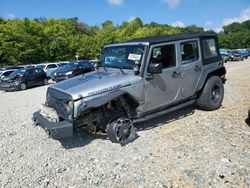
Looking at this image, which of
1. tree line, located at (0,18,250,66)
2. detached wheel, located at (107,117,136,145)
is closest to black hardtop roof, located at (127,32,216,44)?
detached wheel, located at (107,117,136,145)

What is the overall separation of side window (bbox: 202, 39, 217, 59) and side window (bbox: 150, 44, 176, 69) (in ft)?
4.40

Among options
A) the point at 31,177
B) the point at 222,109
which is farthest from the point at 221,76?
the point at 31,177

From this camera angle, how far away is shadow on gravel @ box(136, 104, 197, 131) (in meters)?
7.15

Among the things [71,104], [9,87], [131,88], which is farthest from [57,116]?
[9,87]

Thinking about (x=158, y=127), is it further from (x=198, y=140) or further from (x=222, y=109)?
(x=222, y=109)

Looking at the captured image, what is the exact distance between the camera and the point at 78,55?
5316cm

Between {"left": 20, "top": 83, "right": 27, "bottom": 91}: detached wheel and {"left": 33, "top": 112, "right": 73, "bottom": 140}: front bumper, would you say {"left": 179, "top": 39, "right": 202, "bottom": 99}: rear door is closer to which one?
{"left": 33, "top": 112, "right": 73, "bottom": 140}: front bumper

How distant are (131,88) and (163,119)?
1.93 m

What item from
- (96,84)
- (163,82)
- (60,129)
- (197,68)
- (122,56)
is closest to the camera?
(60,129)

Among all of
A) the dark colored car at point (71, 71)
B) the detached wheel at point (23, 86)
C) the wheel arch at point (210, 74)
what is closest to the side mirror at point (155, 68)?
the wheel arch at point (210, 74)

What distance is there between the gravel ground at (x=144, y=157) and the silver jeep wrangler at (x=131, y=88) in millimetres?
463

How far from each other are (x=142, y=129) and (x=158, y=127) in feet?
1.33

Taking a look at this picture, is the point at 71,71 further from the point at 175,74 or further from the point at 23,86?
the point at 175,74

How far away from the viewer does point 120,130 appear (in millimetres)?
5977
